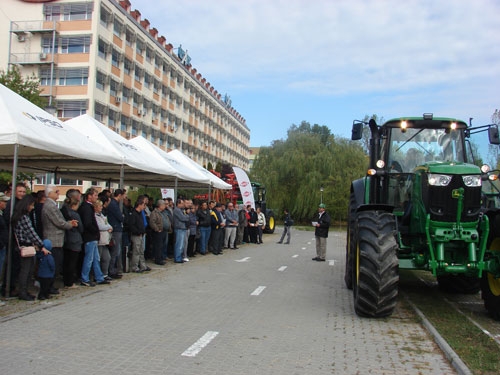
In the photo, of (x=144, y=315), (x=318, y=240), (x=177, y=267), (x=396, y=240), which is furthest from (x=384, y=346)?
(x=318, y=240)

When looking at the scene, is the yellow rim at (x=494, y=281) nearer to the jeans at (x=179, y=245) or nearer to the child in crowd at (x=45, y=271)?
the child in crowd at (x=45, y=271)

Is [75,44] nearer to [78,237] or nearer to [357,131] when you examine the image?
[78,237]

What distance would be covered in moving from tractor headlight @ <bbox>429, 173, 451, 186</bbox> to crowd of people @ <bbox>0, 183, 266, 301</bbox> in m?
6.23

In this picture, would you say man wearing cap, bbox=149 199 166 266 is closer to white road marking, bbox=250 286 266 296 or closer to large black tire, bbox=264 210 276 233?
white road marking, bbox=250 286 266 296

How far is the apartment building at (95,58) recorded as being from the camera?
41.8m

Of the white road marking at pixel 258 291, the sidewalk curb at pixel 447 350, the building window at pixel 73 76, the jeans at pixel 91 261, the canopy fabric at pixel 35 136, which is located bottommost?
the white road marking at pixel 258 291

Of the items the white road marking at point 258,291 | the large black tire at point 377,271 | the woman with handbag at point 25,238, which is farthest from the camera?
the white road marking at point 258,291

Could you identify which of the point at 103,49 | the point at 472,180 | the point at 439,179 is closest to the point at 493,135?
the point at 472,180

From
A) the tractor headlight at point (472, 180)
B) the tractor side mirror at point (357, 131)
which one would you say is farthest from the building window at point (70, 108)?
the tractor headlight at point (472, 180)

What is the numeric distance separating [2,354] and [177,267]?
8.14m

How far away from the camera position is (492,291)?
25.6 ft

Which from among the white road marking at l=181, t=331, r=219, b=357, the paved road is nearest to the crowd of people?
the paved road

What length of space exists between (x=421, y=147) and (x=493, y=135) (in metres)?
1.19

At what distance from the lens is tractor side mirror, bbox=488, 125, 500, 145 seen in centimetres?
822
